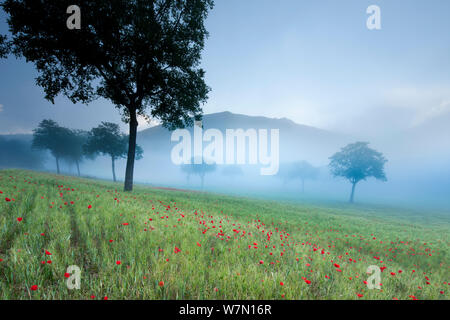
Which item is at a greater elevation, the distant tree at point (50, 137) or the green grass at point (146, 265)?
the distant tree at point (50, 137)

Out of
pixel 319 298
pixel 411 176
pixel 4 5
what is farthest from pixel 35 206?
pixel 411 176

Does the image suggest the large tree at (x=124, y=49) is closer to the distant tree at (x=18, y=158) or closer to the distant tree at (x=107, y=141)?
the distant tree at (x=107, y=141)

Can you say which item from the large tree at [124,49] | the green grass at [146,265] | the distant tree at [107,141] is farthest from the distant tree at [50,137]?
the green grass at [146,265]

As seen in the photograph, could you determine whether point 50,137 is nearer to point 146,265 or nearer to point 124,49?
point 124,49

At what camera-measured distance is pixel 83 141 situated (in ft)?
210

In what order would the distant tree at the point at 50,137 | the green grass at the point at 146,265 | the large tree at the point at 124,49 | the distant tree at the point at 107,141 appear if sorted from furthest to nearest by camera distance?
the distant tree at the point at 50,137
the distant tree at the point at 107,141
the large tree at the point at 124,49
the green grass at the point at 146,265

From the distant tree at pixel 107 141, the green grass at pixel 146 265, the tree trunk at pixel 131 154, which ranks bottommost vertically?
the green grass at pixel 146 265

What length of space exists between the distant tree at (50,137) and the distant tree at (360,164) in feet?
267

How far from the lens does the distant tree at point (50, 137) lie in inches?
1983

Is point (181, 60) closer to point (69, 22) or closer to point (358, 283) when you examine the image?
point (69, 22)

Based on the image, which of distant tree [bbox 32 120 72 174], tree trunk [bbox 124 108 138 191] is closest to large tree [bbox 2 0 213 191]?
tree trunk [bbox 124 108 138 191]

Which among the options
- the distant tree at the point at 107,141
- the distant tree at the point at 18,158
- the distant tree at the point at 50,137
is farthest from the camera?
the distant tree at the point at 18,158

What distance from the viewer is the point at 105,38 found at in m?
11.1
